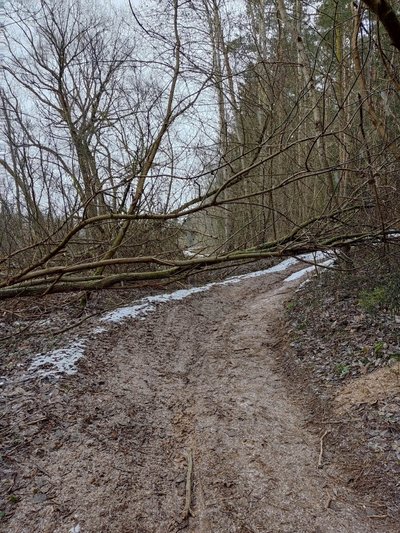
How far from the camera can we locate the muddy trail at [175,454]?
8.76ft

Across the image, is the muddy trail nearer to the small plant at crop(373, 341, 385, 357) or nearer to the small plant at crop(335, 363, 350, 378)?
the small plant at crop(335, 363, 350, 378)

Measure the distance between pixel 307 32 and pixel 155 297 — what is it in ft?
36.2

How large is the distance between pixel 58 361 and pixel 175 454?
2.29 meters

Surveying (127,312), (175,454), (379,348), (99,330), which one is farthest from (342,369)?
(127,312)

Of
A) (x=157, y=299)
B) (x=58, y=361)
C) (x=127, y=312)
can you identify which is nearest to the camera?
(x=58, y=361)

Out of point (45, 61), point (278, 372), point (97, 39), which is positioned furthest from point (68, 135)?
point (278, 372)

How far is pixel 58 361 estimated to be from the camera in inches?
192

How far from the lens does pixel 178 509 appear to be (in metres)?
2.76

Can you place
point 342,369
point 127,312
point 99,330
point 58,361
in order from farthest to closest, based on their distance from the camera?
1. point 127,312
2. point 99,330
3. point 58,361
4. point 342,369

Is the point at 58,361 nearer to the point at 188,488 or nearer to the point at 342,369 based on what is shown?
the point at 188,488

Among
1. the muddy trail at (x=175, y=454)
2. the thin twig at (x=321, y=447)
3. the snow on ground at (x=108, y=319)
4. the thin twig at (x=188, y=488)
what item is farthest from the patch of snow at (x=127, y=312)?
the thin twig at (x=321, y=447)

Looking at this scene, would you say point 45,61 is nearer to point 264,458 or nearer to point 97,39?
point 97,39

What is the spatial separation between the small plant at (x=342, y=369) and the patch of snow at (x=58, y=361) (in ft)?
10.9

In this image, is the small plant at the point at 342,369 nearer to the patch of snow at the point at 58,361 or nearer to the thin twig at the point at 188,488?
the thin twig at the point at 188,488
